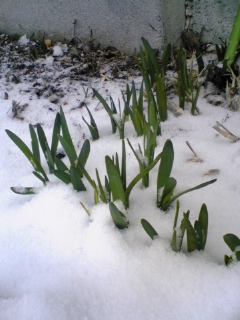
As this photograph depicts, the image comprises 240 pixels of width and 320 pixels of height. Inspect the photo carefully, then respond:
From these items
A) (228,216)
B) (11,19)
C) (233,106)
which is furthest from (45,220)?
(11,19)

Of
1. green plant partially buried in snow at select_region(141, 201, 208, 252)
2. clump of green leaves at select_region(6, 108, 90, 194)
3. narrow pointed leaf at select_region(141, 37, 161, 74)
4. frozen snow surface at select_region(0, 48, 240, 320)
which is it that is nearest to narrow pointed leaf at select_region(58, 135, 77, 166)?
clump of green leaves at select_region(6, 108, 90, 194)

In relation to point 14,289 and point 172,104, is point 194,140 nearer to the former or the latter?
point 172,104

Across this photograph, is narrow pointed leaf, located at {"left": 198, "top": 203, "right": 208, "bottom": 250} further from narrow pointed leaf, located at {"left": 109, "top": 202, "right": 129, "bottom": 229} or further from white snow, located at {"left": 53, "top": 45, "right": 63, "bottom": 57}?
white snow, located at {"left": 53, "top": 45, "right": 63, "bottom": 57}

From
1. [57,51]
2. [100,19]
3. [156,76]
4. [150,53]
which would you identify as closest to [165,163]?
[156,76]

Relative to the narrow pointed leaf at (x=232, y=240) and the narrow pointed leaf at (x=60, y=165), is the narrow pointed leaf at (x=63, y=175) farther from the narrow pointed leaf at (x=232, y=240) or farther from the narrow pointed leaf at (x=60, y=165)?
the narrow pointed leaf at (x=232, y=240)

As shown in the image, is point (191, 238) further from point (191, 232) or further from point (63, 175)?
point (63, 175)

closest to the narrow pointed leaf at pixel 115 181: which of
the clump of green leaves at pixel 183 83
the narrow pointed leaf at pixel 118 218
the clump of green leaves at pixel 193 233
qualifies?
the narrow pointed leaf at pixel 118 218
